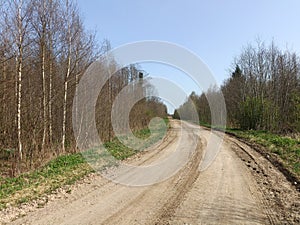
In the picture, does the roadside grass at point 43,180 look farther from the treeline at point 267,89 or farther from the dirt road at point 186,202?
the treeline at point 267,89

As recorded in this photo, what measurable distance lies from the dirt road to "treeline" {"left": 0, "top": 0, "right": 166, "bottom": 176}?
355cm

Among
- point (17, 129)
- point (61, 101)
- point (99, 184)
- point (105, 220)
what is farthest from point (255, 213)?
point (61, 101)

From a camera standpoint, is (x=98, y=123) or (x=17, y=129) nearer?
(x=17, y=129)

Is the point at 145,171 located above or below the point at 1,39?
below

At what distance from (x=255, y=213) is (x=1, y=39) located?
906cm

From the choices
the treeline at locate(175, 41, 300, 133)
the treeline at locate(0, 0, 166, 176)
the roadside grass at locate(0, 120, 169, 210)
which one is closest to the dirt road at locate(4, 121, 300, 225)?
the roadside grass at locate(0, 120, 169, 210)

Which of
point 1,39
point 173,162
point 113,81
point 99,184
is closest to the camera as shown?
point 99,184

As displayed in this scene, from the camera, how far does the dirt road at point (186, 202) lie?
16.2 feet

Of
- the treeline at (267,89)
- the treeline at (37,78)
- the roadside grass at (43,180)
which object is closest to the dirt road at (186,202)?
the roadside grass at (43,180)

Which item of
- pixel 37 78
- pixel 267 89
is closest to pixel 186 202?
pixel 37 78

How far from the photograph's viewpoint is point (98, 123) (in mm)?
15445

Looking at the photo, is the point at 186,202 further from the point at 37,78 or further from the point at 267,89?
the point at 267,89

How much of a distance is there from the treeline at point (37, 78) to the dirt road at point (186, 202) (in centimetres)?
355

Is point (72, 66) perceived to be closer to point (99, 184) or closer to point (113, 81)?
point (113, 81)
